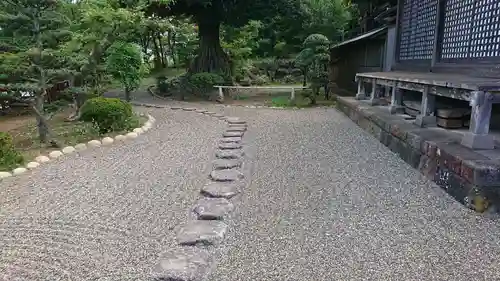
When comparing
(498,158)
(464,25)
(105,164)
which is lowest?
(105,164)

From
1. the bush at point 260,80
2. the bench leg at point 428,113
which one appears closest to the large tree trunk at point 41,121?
the bench leg at point 428,113

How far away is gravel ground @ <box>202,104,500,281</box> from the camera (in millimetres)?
2242

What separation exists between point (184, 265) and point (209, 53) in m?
11.8

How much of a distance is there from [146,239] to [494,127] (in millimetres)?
4609

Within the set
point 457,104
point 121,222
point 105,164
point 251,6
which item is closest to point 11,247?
point 121,222

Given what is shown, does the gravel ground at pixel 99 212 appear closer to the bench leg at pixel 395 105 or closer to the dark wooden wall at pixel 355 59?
the bench leg at pixel 395 105

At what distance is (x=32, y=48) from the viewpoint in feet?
18.3

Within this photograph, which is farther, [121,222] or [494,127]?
[494,127]

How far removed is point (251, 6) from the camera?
1245cm

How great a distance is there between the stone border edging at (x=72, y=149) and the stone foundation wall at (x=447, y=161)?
4265 millimetres

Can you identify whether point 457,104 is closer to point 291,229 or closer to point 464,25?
point 464,25

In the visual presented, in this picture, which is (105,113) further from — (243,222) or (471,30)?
(471,30)

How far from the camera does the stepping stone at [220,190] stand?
3568mm

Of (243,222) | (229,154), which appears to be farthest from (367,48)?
(243,222)
